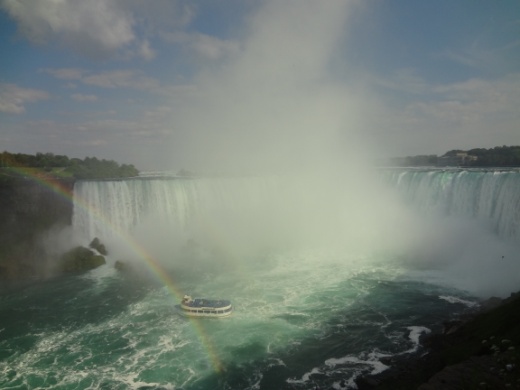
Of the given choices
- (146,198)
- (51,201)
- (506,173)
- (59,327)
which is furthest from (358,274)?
(51,201)

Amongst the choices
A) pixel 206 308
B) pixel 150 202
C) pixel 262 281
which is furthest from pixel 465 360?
pixel 150 202

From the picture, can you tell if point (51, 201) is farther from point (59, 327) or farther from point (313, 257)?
point (313, 257)

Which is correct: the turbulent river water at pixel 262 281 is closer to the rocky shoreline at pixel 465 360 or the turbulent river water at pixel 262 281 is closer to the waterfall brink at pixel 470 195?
the waterfall brink at pixel 470 195

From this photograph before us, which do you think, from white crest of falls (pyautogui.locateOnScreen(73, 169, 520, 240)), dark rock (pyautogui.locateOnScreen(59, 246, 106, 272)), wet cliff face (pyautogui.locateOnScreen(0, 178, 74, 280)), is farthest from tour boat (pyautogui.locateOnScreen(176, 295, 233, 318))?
white crest of falls (pyautogui.locateOnScreen(73, 169, 520, 240))

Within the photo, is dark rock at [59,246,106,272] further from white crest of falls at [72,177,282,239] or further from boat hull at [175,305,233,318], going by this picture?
boat hull at [175,305,233,318]

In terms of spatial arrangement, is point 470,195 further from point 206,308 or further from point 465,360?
point 206,308

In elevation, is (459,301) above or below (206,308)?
below

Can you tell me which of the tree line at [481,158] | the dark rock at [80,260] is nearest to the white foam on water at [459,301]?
the dark rock at [80,260]
